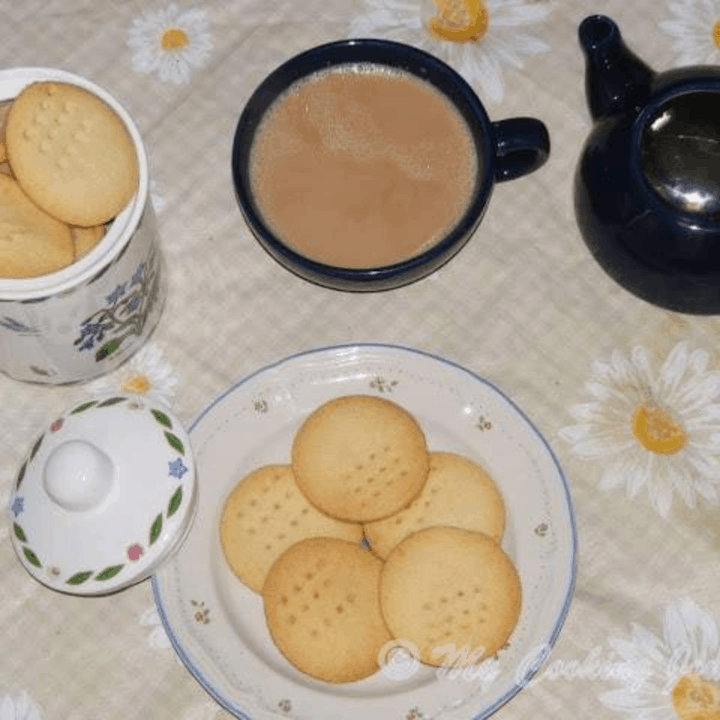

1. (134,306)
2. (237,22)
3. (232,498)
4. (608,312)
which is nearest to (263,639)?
(232,498)

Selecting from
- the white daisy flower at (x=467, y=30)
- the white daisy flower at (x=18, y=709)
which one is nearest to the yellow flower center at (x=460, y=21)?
→ the white daisy flower at (x=467, y=30)

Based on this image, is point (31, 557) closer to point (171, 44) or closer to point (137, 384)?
point (137, 384)

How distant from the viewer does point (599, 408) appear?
881mm

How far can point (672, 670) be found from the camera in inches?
32.5

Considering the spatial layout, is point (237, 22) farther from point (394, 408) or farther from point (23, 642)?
point (23, 642)

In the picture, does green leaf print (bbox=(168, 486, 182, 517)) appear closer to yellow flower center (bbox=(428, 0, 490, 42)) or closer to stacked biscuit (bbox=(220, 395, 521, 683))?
stacked biscuit (bbox=(220, 395, 521, 683))

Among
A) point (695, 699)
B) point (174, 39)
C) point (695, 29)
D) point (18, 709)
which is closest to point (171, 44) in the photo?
point (174, 39)

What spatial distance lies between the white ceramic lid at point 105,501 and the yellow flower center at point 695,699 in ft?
1.23

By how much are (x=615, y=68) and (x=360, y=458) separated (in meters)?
0.33

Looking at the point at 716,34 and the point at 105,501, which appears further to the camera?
the point at 716,34

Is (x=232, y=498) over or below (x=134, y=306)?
below

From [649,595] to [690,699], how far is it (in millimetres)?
78

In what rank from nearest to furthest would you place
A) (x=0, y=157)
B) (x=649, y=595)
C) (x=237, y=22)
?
(x=0, y=157) < (x=649, y=595) < (x=237, y=22)

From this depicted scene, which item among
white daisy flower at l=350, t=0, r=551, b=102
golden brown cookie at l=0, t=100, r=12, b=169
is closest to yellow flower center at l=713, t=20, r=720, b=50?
white daisy flower at l=350, t=0, r=551, b=102
